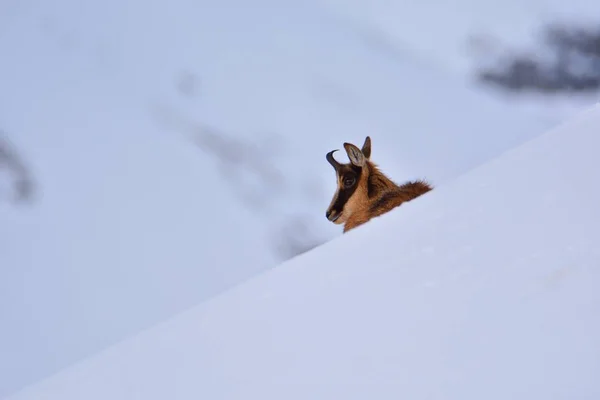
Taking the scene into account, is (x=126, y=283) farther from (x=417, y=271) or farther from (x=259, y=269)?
(x=417, y=271)

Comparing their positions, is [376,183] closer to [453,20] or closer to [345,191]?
[345,191]

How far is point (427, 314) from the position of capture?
0.40m

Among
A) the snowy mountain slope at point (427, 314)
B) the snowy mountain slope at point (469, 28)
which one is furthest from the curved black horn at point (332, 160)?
the snowy mountain slope at point (427, 314)

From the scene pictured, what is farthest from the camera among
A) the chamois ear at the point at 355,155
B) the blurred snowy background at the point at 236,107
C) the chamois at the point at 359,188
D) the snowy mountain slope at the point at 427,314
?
the blurred snowy background at the point at 236,107

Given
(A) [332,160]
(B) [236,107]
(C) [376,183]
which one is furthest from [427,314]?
(B) [236,107]

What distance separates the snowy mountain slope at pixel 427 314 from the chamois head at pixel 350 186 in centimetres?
115

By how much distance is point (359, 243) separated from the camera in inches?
19.5

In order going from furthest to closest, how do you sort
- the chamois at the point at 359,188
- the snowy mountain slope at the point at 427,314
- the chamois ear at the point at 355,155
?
the chamois ear at the point at 355,155, the chamois at the point at 359,188, the snowy mountain slope at the point at 427,314

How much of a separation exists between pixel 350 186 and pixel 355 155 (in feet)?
0.26

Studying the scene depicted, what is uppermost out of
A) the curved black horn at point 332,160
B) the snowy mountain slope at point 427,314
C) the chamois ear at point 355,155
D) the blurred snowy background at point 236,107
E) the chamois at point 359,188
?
the blurred snowy background at point 236,107

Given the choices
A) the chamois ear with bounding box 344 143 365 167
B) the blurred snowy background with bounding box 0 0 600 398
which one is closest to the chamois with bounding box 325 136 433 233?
the chamois ear with bounding box 344 143 365 167

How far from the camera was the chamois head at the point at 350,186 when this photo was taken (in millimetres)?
1671

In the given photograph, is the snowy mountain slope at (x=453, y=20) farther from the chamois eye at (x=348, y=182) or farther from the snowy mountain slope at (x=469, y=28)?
the chamois eye at (x=348, y=182)

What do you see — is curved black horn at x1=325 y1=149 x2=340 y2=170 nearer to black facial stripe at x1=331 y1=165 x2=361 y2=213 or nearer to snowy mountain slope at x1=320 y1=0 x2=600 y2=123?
black facial stripe at x1=331 y1=165 x2=361 y2=213
